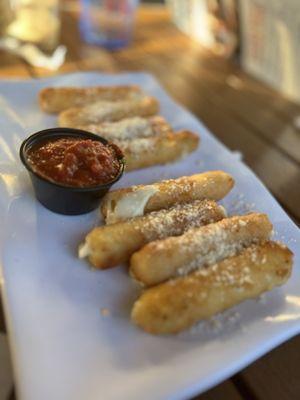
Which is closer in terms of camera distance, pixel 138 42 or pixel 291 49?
pixel 291 49

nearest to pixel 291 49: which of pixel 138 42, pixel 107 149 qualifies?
pixel 138 42

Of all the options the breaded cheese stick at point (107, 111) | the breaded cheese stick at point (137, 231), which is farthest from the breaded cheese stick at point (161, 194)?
the breaded cheese stick at point (107, 111)

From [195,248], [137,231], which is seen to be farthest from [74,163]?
[195,248]

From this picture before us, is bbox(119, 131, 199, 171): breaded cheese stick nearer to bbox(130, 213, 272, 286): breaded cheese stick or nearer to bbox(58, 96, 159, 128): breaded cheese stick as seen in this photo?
bbox(58, 96, 159, 128): breaded cheese stick

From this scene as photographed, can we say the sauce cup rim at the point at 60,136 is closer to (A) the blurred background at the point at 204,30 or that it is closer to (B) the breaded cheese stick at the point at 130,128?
(B) the breaded cheese stick at the point at 130,128

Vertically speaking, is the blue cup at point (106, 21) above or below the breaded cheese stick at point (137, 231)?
below

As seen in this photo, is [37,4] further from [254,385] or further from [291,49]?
[254,385]
